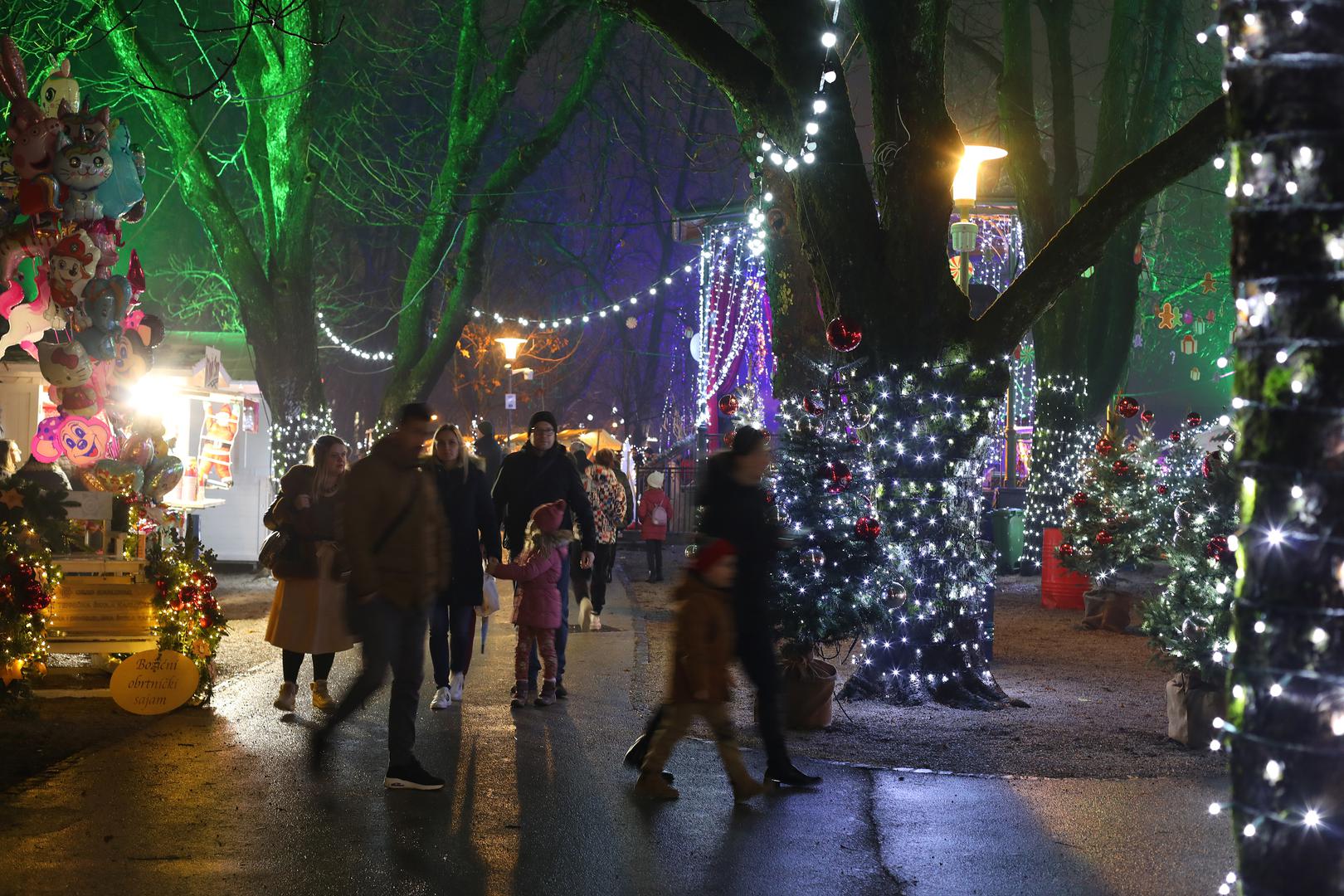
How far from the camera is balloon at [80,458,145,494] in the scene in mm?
11242

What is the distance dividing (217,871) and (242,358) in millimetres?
17099

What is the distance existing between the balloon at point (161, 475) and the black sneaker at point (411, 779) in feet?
17.5

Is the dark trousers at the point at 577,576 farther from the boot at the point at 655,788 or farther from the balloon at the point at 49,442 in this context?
the boot at the point at 655,788

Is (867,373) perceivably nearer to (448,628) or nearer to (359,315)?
(448,628)

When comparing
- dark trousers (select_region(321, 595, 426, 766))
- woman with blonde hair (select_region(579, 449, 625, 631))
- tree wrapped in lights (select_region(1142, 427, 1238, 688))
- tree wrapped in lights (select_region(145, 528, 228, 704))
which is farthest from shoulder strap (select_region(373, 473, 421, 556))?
woman with blonde hair (select_region(579, 449, 625, 631))

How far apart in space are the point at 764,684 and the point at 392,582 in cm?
202

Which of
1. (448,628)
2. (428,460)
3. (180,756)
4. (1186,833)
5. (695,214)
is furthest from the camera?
(695,214)

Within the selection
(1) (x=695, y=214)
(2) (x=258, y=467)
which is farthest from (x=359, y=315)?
(2) (x=258, y=467)

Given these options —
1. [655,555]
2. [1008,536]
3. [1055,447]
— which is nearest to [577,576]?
[655,555]

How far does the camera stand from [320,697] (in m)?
9.38

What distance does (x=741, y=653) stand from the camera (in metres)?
7.37

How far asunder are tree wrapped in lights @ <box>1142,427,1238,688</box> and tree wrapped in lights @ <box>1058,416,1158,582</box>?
4926 millimetres

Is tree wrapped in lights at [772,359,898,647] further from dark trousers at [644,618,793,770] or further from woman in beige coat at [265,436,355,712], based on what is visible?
woman in beige coat at [265,436,355,712]

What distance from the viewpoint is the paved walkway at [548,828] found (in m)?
5.60
